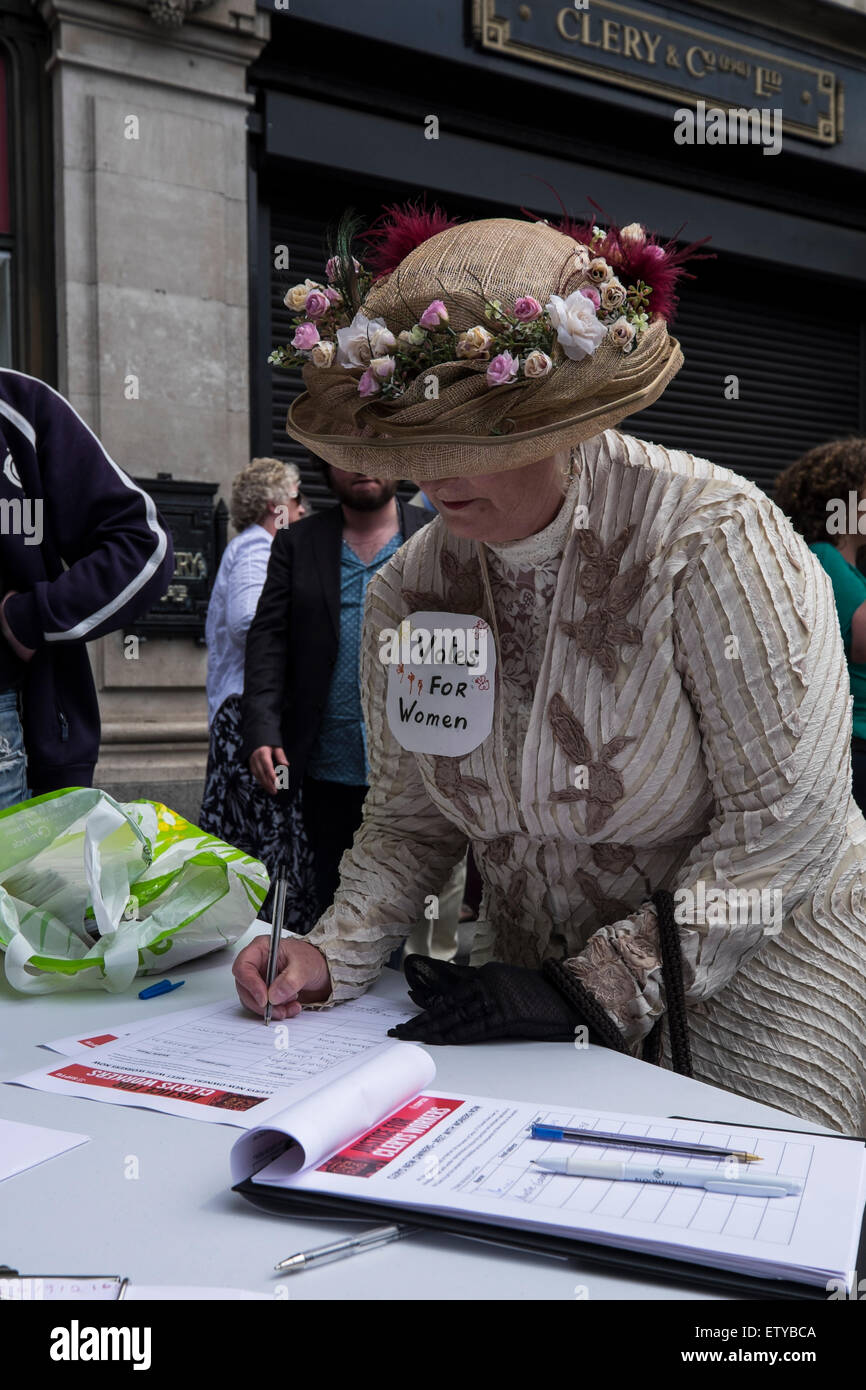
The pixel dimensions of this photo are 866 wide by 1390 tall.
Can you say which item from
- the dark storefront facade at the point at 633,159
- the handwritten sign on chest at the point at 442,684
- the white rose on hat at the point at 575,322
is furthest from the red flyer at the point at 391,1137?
the dark storefront facade at the point at 633,159

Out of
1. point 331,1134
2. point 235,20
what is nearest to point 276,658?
point 331,1134

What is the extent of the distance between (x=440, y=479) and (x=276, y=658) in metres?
2.22

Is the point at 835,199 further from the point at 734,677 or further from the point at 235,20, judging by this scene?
the point at 734,677

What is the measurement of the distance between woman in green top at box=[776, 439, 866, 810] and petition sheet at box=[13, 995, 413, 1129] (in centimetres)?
210

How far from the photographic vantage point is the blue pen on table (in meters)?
1.63

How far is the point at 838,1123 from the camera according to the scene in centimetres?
148

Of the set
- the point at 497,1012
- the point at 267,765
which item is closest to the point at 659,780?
the point at 497,1012

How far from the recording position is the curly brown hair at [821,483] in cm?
338

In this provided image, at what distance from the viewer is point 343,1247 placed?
→ 86 centimetres

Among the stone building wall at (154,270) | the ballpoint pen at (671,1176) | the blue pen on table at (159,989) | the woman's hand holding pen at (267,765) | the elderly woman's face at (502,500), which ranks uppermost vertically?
the stone building wall at (154,270)

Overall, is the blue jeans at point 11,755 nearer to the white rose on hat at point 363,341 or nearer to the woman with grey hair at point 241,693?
the white rose on hat at point 363,341

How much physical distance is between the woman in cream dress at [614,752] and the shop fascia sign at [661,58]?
533cm

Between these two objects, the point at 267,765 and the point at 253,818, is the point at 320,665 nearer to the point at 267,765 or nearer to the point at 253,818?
the point at 267,765
